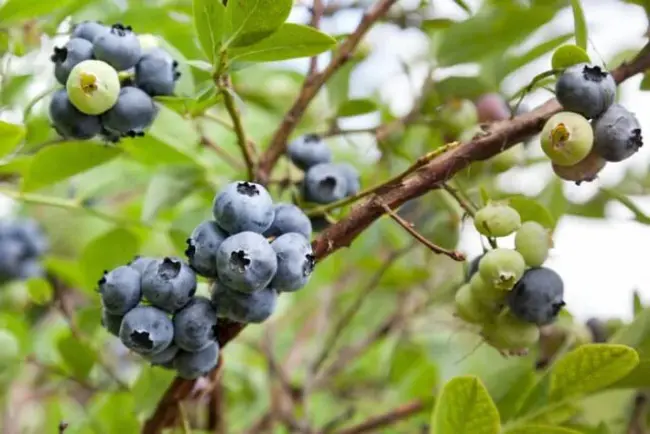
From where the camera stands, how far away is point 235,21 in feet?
2.60

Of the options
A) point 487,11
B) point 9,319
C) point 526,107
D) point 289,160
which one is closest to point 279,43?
point 289,160

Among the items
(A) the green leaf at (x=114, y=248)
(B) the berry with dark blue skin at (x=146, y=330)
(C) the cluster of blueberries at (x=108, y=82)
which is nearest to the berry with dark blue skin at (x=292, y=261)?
(B) the berry with dark blue skin at (x=146, y=330)

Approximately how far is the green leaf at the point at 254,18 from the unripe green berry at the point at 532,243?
1.05 feet

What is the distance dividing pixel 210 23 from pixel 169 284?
0.82 feet

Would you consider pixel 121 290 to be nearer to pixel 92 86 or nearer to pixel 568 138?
pixel 92 86

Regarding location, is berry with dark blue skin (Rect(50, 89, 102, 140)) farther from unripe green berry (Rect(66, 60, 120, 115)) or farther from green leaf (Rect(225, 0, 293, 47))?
green leaf (Rect(225, 0, 293, 47))

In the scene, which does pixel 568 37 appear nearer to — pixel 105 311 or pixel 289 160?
pixel 289 160

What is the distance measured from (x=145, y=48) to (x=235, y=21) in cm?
14

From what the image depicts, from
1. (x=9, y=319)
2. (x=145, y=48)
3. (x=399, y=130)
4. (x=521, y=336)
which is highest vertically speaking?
(x=145, y=48)

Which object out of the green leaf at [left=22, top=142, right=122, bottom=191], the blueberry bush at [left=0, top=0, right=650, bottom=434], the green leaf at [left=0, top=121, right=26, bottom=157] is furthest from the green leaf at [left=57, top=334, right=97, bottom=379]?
the green leaf at [left=0, top=121, right=26, bottom=157]

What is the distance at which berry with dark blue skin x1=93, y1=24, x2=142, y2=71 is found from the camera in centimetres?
85

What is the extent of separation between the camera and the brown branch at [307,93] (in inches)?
41.0

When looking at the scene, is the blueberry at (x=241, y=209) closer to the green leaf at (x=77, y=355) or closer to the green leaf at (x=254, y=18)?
the green leaf at (x=254, y=18)

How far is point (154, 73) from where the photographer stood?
34.5 inches
